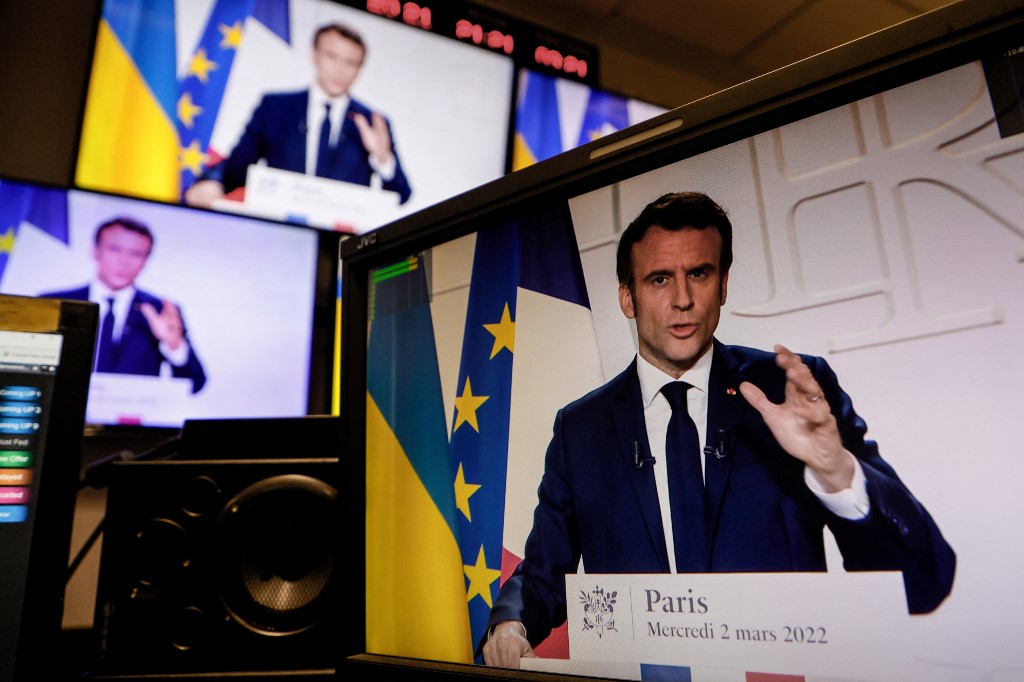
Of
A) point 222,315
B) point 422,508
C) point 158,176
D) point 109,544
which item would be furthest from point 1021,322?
point 158,176

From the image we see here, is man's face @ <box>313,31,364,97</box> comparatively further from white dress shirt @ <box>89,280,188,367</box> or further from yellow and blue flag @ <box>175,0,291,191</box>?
white dress shirt @ <box>89,280,188,367</box>

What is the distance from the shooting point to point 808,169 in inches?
17.6

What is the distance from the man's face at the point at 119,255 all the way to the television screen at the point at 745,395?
2.48 ft

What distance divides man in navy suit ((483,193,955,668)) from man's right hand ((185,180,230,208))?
1.08 meters

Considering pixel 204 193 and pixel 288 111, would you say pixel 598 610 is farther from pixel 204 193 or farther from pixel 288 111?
pixel 288 111

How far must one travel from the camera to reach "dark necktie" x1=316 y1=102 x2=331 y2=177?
1.49m

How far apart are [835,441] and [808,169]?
174 millimetres

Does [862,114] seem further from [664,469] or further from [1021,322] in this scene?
[664,469]

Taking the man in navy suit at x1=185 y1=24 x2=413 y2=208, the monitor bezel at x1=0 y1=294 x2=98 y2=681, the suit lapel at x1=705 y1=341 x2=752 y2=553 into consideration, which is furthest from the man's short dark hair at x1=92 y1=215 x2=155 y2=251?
the suit lapel at x1=705 y1=341 x2=752 y2=553

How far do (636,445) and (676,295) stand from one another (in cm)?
11

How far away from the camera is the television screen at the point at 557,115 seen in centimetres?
173

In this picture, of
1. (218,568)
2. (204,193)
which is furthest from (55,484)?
(204,193)

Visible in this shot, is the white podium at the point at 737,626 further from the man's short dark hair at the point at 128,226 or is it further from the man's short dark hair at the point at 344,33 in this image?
the man's short dark hair at the point at 344,33

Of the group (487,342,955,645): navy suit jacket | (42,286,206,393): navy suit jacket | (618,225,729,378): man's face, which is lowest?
(487,342,955,645): navy suit jacket
